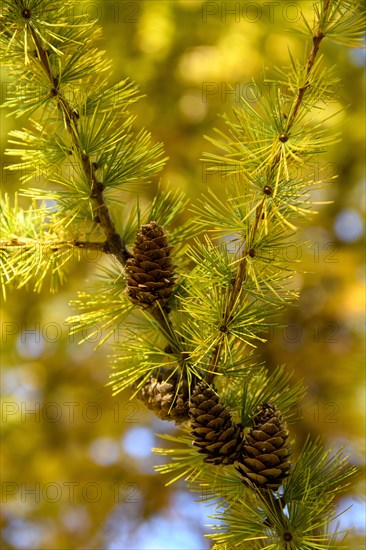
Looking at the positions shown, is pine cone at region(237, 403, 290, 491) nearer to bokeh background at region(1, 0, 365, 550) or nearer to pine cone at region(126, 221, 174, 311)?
pine cone at region(126, 221, 174, 311)

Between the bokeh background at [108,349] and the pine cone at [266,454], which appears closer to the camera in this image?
the pine cone at [266,454]

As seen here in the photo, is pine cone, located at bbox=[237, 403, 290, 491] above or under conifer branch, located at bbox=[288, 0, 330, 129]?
under

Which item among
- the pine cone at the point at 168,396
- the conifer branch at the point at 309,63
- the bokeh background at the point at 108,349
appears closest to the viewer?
the conifer branch at the point at 309,63

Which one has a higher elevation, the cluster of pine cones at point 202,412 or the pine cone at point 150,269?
the pine cone at point 150,269

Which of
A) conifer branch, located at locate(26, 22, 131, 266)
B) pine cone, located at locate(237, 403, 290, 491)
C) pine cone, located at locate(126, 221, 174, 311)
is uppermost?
conifer branch, located at locate(26, 22, 131, 266)

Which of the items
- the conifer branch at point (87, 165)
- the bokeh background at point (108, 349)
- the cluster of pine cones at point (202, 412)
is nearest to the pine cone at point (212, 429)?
the cluster of pine cones at point (202, 412)

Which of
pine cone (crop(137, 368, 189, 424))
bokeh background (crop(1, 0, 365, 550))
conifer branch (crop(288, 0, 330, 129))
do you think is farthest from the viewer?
bokeh background (crop(1, 0, 365, 550))

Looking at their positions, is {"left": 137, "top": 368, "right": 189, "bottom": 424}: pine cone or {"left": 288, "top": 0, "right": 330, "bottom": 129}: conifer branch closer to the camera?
{"left": 288, "top": 0, "right": 330, "bottom": 129}: conifer branch

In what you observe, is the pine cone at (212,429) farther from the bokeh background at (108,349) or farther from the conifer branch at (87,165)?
the bokeh background at (108,349)

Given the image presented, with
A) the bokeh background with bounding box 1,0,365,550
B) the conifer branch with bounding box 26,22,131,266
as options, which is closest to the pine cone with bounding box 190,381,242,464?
the conifer branch with bounding box 26,22,131,266
